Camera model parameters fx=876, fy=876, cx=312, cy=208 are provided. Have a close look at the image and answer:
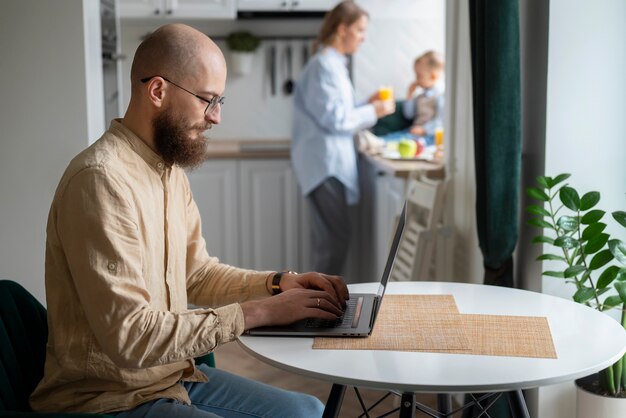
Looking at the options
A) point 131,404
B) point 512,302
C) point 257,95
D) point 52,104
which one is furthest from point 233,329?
point 257,95

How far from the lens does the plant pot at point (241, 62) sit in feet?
18.5

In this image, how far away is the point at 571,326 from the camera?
1924 millimetres

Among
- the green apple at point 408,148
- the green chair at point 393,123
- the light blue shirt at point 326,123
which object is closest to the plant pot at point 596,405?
the green apple at point 408,148

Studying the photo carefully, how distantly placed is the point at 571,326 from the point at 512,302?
223 millimetres

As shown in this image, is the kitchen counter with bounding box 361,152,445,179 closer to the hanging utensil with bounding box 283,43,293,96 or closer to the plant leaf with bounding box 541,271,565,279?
the plant leaf with bounding box 541,271,565,279

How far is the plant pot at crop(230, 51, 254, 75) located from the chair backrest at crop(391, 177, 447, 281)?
2.12 meters

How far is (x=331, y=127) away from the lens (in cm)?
466

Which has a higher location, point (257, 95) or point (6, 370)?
point (257, 95)

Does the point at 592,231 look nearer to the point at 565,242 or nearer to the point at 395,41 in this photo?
the point at 565,242

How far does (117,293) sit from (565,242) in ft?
4.51

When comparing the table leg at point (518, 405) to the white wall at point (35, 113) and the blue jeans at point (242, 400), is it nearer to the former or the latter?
the blue jeans at point (242, 400)

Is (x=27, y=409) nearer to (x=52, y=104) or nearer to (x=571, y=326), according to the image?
(x=571, y=326)

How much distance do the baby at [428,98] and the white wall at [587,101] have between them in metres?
2.33

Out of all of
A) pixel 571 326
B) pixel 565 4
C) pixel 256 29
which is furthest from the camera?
pixel 256 29
